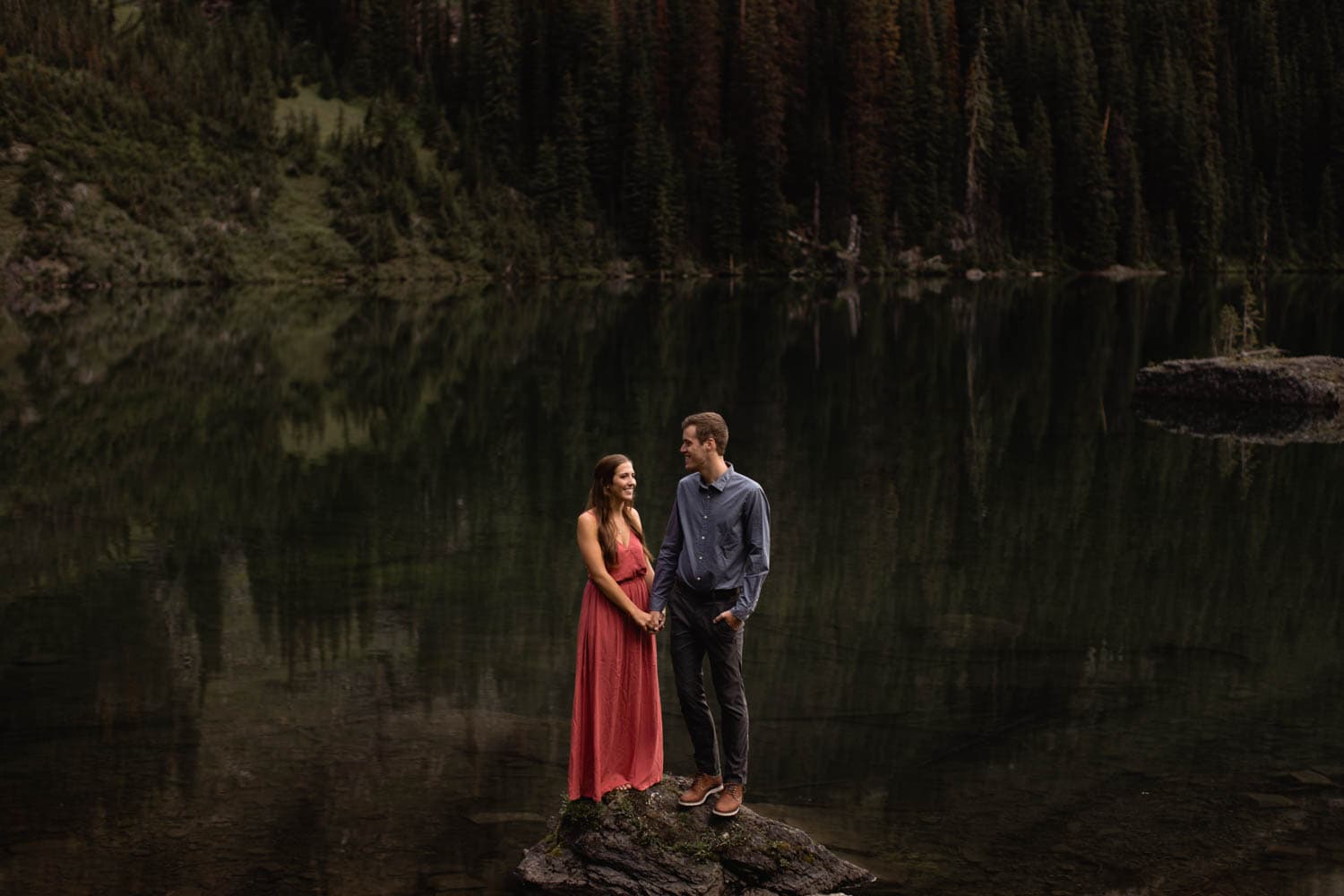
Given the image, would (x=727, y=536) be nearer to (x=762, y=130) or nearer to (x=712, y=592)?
(x=712, y=592)

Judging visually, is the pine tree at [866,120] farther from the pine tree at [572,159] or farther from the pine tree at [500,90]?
the pine tree at [500,90]

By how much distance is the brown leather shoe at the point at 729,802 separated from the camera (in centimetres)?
798

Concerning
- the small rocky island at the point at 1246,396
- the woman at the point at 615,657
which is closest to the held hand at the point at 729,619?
the woman at the point at 615,657

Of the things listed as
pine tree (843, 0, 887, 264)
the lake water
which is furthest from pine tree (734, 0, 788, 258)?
the lake water

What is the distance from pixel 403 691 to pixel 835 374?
24967 millimetres

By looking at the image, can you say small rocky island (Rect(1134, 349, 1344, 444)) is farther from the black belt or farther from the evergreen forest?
the evergreen forest

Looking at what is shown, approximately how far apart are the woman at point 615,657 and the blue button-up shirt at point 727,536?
0.32 meters

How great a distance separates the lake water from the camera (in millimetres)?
8641

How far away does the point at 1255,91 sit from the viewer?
129m

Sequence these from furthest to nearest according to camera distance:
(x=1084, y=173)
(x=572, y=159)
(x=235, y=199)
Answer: (x=1084, y=173) → (x=572, y=159) → (x=235, y=199)

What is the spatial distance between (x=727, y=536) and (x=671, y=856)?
180 centimetres

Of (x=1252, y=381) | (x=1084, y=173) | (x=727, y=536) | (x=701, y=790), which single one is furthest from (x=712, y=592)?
(x=1084, y=173)

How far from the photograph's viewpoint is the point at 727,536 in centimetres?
801

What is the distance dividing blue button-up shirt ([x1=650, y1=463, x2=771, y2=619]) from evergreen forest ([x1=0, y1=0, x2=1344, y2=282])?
71.1m
